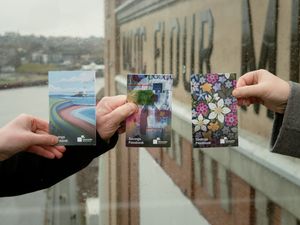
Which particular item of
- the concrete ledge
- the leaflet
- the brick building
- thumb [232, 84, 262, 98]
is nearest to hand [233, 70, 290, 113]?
thumb [232, 84, 262, 98]

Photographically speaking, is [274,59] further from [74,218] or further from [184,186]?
[74,218]

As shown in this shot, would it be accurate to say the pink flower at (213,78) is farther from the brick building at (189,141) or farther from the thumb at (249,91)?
the brick building at (189,141)

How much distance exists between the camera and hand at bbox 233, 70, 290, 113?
99 centimetres

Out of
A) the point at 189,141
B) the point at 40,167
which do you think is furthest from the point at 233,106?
the point at 189,141

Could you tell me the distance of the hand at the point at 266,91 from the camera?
0.99m

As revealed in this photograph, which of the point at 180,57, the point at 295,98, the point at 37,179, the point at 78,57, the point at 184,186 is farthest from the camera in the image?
the point at 184,186

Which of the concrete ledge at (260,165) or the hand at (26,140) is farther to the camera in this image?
the concrete ledge at (260,165)

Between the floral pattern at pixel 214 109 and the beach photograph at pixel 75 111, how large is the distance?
0.65 feet

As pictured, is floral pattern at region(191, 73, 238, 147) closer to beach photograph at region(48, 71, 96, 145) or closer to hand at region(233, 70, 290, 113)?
hand at region(233, 70, 290, 113)

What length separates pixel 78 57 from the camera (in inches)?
65.9

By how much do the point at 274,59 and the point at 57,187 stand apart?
787 millimetres

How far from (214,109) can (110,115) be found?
20cm

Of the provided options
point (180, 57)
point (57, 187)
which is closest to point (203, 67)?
point (180, 57)

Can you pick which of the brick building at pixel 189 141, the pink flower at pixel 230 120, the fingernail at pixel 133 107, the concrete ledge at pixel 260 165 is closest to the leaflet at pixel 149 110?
the fingernail at pixel 133 107
